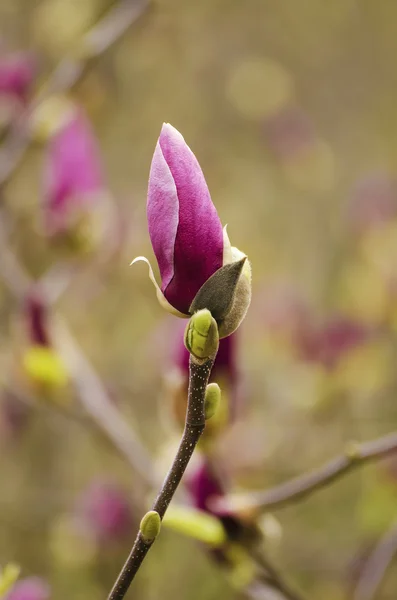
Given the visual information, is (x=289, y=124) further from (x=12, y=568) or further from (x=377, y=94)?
(x=12, y=568)

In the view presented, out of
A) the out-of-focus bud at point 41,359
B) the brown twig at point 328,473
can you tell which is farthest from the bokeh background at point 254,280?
the brown twig at point 328,473

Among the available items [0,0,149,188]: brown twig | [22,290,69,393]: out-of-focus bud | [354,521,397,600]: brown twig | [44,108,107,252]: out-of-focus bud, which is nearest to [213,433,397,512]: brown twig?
[354,521,397,600]: brown twig

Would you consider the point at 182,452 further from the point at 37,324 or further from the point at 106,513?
the point at 106,513

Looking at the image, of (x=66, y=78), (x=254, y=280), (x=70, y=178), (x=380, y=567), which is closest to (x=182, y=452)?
(x=380, y=567)

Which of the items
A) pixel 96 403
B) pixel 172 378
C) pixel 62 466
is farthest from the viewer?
pixel 62 466

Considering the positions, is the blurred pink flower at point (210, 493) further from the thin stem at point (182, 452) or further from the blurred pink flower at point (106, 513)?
the blurred pink flower at point (106, 513)

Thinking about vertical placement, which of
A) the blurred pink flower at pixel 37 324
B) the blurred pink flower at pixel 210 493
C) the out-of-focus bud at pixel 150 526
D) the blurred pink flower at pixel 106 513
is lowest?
the blurred pink flower at pixel 106 513

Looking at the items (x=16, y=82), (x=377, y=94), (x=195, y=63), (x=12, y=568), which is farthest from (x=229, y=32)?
(x=12, y=568)
